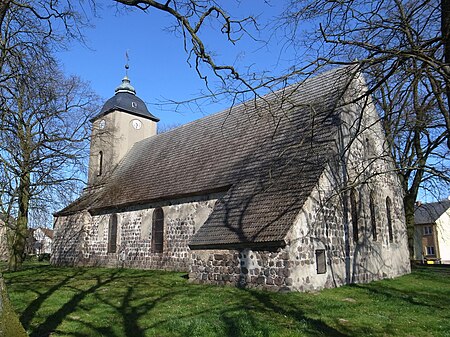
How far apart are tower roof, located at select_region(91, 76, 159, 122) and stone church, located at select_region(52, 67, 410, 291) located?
3.02 meters

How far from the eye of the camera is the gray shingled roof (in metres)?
10.5

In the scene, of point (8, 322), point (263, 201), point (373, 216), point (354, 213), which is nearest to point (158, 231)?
point (263, 201)

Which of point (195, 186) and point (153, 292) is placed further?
point (195, 186)

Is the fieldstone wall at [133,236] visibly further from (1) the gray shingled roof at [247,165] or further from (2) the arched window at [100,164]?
(2) the arched window at [100,164]

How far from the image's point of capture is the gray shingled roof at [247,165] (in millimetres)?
10539

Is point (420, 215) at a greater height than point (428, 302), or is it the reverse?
point (420, 215)

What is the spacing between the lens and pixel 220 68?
5988 mm

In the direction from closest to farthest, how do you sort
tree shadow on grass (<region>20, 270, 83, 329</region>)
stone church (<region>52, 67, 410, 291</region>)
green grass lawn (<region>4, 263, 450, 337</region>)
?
green grass lawn (<region>4, 263, 450, 337</region>)
tree shadow on grass (<region>20, 270, 83, 329</region>)
stone church (<region>52, 67, 410, 291</region>)

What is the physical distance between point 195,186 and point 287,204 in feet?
19.0

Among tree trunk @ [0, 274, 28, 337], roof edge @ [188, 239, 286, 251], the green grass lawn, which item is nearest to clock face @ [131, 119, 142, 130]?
the green grass lawn

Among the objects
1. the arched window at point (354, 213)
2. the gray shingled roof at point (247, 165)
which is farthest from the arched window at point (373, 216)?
the gray shingled roof at point (247, 165)

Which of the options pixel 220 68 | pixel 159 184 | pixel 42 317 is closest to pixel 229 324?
pixel 42 317

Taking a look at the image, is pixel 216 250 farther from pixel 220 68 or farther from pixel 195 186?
pixel 220 68

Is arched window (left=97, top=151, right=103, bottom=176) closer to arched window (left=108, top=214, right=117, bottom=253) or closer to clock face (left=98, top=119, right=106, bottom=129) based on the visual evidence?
clock face (left=98, top=119, right=106, bottom=129)
